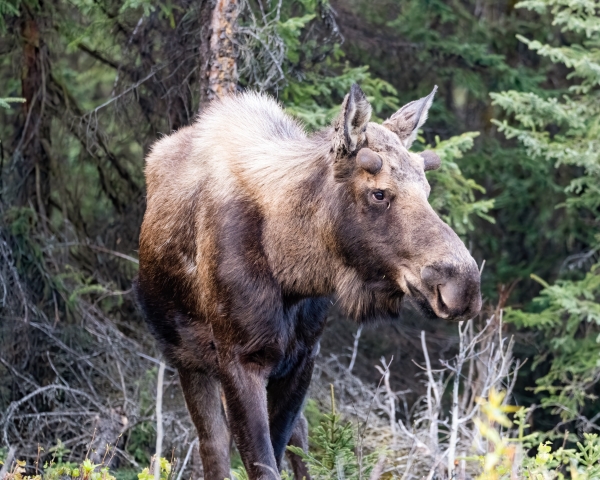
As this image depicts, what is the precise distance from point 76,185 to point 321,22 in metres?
3.35

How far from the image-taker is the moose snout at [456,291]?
4656 millimetres

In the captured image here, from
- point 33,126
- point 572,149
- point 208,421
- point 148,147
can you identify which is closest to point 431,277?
point 208,421

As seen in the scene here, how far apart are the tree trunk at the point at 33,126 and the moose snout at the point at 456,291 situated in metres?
6.27

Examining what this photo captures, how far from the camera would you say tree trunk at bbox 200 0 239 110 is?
7863mm

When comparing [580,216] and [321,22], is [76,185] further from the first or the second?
[580,216]

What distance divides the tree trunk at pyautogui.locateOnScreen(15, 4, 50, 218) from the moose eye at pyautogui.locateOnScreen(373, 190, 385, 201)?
5.66m

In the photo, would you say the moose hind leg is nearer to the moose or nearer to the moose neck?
the moose

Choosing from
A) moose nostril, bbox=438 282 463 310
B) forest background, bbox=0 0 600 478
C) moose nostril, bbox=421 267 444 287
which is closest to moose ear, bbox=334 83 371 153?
moose nostril, bbox=421 267 444 287

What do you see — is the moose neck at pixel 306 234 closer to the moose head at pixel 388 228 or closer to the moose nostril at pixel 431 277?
the moose head at pixel 388 228

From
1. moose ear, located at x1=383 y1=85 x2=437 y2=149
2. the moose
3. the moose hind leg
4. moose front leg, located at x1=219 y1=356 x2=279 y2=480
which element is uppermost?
moose ear, located at x1=383 y1=85 x2=437 y2=149

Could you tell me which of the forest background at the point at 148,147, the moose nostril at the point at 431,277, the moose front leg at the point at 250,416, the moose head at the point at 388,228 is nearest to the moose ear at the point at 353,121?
the moose head at the point at 388,228

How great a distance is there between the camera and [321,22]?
968 cm

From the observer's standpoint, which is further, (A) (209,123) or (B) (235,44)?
(B) (235,44)

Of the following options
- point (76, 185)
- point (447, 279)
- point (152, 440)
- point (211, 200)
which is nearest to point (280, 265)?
point (211, 200)
